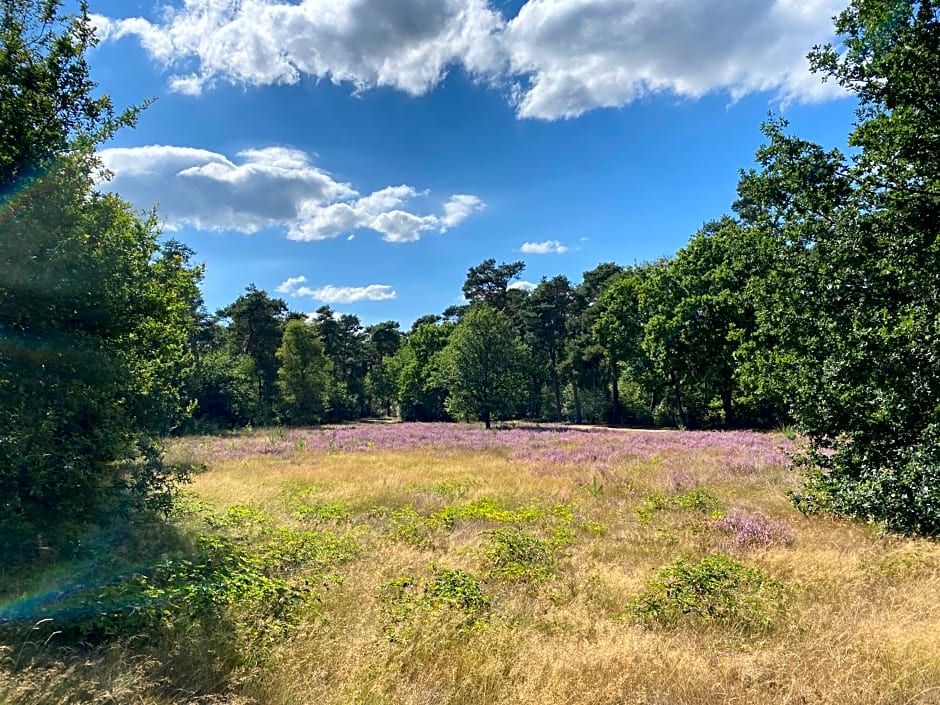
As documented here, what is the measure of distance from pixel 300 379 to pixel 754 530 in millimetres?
45166

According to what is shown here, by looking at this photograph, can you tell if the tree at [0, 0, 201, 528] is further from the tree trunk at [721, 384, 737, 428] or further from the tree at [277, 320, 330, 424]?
the tree at [277, 320, 330, 424]

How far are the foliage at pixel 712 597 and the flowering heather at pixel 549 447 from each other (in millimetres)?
7577

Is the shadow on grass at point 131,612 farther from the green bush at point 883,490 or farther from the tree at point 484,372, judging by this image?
the tree at point 484,372

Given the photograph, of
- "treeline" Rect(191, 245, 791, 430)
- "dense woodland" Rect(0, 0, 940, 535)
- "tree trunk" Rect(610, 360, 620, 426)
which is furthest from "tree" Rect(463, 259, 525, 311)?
"dense woodland" Rect(0, 0, 940, 535)

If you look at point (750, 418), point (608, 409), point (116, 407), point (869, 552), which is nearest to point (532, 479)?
point (869, 552)

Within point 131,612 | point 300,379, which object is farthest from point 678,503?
point 300,379

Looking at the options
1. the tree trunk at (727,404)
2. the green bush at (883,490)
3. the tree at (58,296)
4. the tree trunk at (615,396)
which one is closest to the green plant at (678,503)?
the green bush at (883,490)

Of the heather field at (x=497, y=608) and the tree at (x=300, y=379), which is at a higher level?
the tree at (x=300, y=379)

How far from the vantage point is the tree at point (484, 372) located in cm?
4109

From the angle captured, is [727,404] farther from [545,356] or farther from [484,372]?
[545,356]

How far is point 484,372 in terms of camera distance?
1623 inches

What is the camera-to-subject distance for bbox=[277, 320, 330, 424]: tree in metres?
47.9

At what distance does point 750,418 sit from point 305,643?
4333 cm

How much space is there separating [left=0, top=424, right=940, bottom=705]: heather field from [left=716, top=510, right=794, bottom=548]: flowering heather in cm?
5
